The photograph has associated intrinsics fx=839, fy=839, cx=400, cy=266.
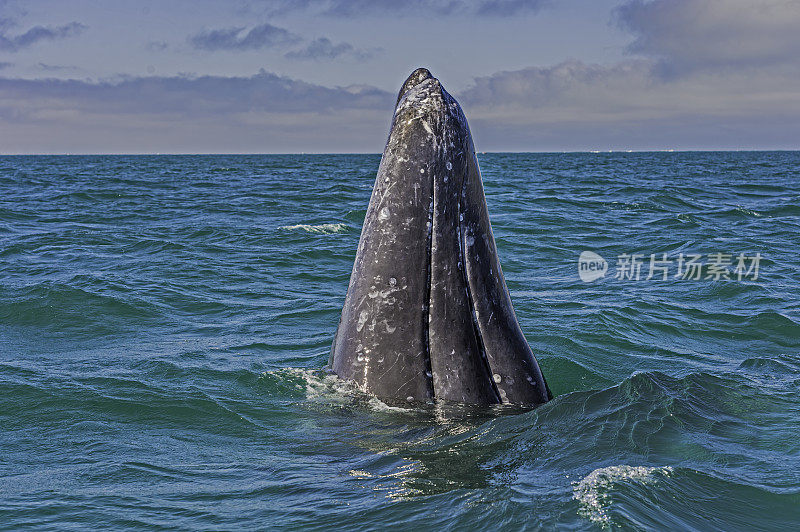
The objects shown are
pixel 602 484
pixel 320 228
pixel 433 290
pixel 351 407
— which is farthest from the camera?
pixel 320 228

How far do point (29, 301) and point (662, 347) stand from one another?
7661mm

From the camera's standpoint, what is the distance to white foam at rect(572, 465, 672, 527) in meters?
3.98

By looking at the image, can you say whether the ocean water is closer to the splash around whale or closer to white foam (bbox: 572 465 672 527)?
white foam (bbox: 572 465 672 527)

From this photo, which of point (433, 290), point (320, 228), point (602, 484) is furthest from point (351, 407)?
point (320, 228)

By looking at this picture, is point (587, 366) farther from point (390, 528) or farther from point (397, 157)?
point (390, 528)

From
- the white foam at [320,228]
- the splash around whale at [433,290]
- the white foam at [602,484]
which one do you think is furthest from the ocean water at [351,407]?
the white foam at [320,228]

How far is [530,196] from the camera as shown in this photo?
29.5 m

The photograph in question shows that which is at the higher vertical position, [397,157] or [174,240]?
[397,157]

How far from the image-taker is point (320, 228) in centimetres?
1953

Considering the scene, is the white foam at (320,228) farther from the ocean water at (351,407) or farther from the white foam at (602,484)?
the white foam at (602,484)

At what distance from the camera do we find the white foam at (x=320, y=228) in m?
19.2

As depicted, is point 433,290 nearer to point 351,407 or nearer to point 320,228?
point 351,407

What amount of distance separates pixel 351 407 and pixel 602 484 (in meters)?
1.76

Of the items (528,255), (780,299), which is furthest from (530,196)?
(780,299)
